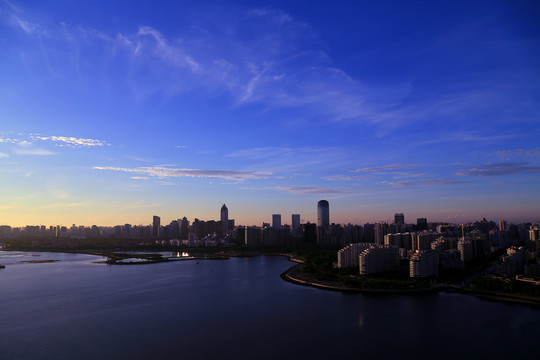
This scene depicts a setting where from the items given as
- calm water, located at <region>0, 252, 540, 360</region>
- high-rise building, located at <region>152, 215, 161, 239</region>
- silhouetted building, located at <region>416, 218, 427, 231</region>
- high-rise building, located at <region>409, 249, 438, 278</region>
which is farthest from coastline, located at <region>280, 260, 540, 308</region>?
high-rise building, located at <region>152, 215, 161, 239</region>

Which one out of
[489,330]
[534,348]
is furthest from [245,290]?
[534,348]

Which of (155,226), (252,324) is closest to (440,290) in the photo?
(252,324)

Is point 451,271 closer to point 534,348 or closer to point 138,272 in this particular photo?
point 534,348

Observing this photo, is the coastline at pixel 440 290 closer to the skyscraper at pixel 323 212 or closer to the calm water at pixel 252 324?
the calm water at pixel 252 324

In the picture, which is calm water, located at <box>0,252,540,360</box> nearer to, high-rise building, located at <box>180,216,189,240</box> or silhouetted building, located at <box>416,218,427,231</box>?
silhouetted building, located at <box>416,218,427,231</box>

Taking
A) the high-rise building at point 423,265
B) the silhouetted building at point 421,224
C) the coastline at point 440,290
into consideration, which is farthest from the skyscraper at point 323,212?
the coastline at point 440,290

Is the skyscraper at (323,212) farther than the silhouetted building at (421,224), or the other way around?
the skyscraper at (323,212)

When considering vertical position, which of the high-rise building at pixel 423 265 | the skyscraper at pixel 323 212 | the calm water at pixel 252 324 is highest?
the skyscraper at pixel 323 212

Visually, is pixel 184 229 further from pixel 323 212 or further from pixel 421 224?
pixel 421 224
